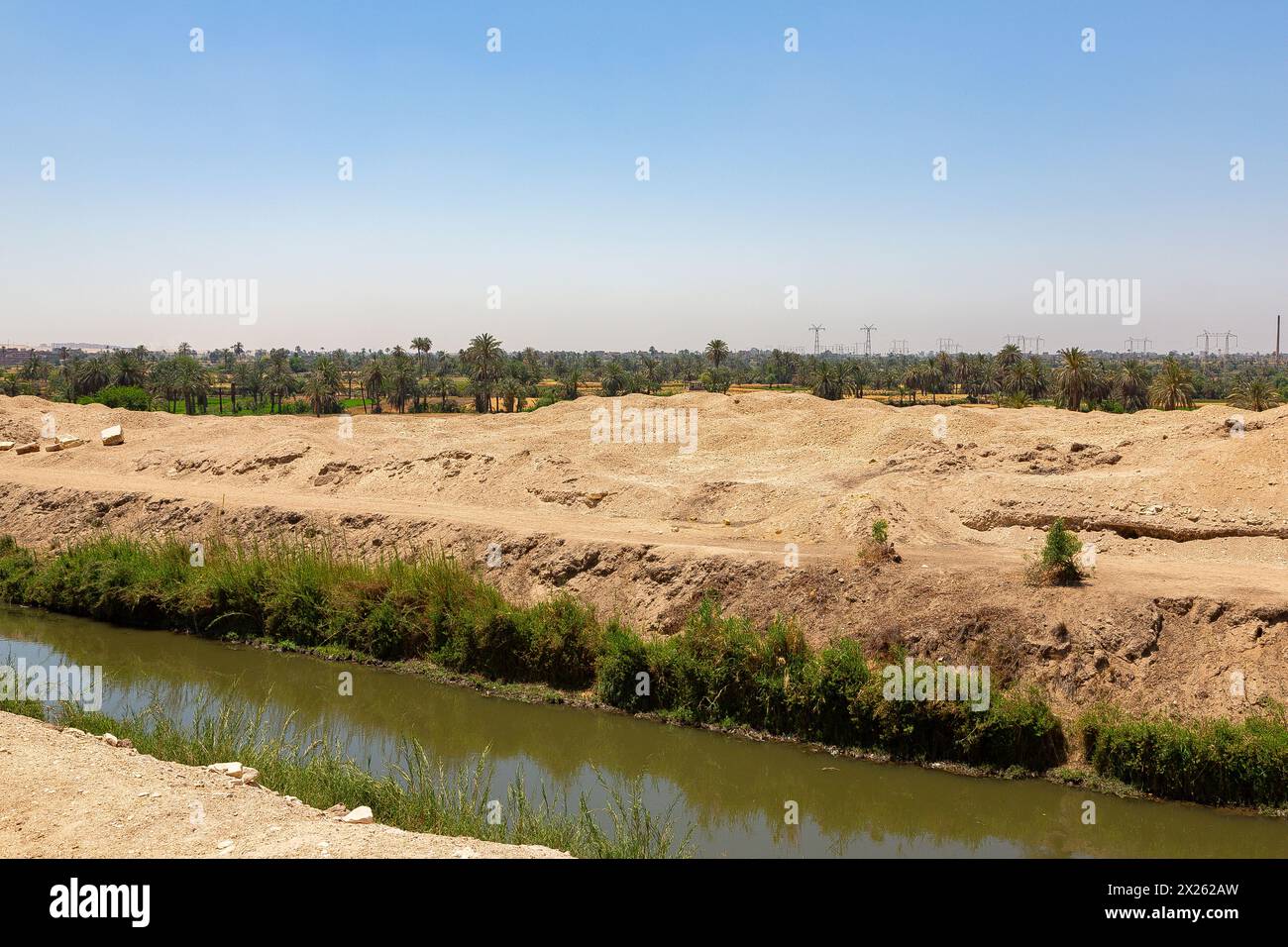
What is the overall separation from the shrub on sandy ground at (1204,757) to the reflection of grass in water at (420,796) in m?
6.70

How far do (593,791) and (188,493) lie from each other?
70.1ft

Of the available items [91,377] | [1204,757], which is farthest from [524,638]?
[91,377]

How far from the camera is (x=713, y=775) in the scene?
1575 centimetres

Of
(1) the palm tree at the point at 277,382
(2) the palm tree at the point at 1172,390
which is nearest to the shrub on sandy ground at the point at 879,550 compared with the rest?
(2) the palm tree at the point at 1172,390

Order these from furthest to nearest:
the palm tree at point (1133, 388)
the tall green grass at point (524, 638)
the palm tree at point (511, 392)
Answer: the palm tree at point (511, 392), the palm tree at point (1133, 388), the tall green grass at point (524, 638)

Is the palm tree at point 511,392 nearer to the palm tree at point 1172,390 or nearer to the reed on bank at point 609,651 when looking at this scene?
the palm tree at point 1172,390

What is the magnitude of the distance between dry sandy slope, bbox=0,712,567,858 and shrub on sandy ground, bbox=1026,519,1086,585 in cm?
1182

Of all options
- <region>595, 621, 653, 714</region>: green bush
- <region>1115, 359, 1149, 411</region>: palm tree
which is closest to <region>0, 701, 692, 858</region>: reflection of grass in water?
<region>595, 621, 653, 714</region>: green bush

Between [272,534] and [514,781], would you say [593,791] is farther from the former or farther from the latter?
[272,534]

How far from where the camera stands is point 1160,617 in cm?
1664

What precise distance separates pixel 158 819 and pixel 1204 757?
1355 cm

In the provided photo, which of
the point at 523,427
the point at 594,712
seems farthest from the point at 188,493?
the point at 594,712

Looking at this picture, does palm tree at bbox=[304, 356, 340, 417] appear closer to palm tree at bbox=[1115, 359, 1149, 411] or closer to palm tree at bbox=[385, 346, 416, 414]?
palm tree at bbox=[385, 346, 416, 414]

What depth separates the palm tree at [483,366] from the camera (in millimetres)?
68500
